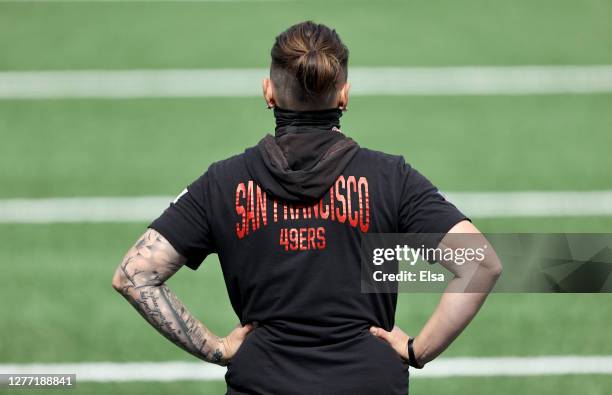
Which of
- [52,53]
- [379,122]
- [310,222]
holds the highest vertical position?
[52,53]

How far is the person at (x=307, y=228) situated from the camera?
3377 mm

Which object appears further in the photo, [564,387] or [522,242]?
[522,242]

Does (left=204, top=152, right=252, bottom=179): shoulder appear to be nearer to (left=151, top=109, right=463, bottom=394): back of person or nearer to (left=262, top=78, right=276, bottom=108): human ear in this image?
(left=151, top=109, right=463, bottom=394): back of person

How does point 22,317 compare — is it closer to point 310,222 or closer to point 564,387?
point 564,387

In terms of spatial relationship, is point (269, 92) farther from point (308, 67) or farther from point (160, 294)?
point (160, 294)

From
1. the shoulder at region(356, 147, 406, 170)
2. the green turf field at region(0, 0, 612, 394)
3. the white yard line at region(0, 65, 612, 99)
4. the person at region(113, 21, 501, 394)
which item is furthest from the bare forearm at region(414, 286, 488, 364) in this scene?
the white yard line at region(0, 65, 612, 99)

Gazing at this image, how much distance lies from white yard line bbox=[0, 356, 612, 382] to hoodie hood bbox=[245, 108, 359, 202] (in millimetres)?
3698

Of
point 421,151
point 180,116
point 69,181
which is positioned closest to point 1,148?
point 69,181

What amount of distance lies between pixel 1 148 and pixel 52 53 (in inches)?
90.7

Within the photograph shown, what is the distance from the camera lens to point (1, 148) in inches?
431
